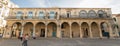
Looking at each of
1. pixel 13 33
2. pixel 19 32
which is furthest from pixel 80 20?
pixel 13 33

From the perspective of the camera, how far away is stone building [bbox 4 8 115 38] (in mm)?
28703

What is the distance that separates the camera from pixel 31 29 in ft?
101

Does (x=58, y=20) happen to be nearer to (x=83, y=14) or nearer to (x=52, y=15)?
(x=52, y=15)

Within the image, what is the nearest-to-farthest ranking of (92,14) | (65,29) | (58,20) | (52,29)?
(58,20) < (92,14) < (65,29) < (52,29)

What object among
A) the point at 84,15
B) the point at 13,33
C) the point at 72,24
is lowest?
the point at 13,33

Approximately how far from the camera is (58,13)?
30203 millimetres

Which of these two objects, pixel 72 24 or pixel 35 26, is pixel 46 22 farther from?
pixel 72 24

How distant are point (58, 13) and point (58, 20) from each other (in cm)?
229

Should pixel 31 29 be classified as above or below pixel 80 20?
below

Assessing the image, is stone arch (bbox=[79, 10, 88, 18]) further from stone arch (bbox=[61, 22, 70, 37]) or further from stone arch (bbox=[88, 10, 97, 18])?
stone arch (bbox=[61, 22, 70, 37])

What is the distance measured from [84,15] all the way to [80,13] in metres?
1.15

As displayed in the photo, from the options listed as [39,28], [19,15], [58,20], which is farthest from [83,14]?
[19,15]

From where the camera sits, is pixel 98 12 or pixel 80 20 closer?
pixel 80 20

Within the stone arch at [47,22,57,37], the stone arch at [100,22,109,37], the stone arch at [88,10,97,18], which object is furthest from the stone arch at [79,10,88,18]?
the stone arch at [47,22,57,37]
